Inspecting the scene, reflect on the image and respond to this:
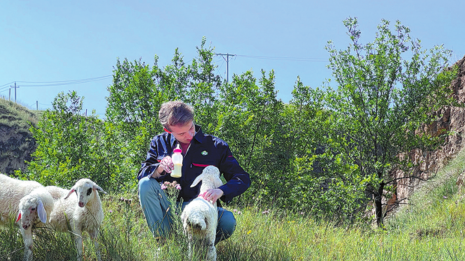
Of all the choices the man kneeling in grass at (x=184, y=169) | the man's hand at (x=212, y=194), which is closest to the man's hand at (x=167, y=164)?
the man kneeling in grass at (x=184, y=169)

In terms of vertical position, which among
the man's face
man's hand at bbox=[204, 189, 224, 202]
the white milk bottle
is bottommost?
man's hand at bbox=[204, 189, 224, 202]

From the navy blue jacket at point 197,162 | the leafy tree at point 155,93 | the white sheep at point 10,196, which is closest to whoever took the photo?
the navy blue jacket at point 197,162

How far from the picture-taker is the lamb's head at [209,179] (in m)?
3.37

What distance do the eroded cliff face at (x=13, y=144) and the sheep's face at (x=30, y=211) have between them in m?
28.0

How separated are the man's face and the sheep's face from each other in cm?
Answer: 131

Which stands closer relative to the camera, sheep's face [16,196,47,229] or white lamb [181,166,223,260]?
white lamb [181,166,223,260]

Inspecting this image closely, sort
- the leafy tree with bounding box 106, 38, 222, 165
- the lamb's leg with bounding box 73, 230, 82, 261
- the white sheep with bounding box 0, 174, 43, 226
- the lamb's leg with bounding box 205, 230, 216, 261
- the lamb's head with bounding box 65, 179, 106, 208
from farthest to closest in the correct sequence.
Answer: the leafy tree with bounding box 106, 38, 222, 165 < the white sheep with bounding box 0, 174, 43, 226 < the lamb's head with bounding box 65, 179, 106, 208 < the lamb's leg with bounding box 73, 230, 82, 261 < the lamb's leg with bounding box 205, 230, 216, 261

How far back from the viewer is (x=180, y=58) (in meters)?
9.34

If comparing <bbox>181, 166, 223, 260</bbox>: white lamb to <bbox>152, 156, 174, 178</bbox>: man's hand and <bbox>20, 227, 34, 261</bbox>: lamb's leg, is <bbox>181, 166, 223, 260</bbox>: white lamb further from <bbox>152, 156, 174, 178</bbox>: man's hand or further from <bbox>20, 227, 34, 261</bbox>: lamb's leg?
<bbox>20, 227, 34, 261</bbox>: lamb's leg

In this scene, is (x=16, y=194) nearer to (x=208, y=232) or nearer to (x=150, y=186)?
(x=150, y=186)

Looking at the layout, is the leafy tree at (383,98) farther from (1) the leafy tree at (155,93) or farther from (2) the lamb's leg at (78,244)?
(2) the lamb's leg at (78,244)

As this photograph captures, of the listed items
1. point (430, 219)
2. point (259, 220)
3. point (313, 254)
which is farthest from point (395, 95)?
point (313, 254)

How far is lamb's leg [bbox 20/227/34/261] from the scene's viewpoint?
10.8 ft

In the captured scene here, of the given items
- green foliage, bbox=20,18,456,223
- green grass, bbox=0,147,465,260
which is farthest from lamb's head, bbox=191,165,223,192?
green foliage, bbox=20,18,456,223
